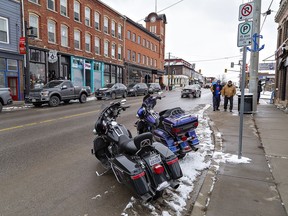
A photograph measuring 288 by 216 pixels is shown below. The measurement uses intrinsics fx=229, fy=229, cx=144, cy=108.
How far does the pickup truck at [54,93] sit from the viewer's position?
1484 cm

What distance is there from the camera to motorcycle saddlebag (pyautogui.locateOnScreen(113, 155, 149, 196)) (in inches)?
114

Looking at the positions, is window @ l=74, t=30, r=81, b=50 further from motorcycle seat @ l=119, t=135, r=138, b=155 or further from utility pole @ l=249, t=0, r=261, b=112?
motorcycle seat @ l=119, t=135, r=138, b=155

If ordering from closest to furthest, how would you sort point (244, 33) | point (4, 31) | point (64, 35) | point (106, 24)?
1. point (244, 33)
2. point (4, 31)
3. point (64, 35)
4. point (106, 24)

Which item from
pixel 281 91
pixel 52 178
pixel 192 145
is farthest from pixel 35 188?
pixel 281 91

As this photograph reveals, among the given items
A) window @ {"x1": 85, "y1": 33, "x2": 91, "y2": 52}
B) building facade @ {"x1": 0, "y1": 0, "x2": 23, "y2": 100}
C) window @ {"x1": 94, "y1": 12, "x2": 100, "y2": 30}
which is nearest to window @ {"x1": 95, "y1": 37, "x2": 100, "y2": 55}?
window @ {"x1": 85, "y1": 33, "x2": 91, "y2": 52}

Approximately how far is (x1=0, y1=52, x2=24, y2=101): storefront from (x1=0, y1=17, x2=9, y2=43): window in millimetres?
1092

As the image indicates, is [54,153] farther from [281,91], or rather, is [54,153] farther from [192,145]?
[281,91]

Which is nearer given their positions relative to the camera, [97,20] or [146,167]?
[146,167]

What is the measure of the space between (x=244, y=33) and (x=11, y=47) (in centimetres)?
1845

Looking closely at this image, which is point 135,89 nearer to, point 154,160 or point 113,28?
point 113,28

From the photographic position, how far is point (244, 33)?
4.62 metres

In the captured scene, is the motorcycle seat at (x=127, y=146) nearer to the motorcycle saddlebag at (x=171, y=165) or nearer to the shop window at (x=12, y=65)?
the motorcycle saddlebag at (x=171, y=165)

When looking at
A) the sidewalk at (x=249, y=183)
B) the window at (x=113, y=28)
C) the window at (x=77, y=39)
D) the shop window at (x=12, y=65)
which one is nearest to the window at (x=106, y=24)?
the window at (x=113, y=28)

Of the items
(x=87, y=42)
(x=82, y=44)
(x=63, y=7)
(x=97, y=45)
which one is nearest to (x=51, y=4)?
(x=63, y=7)
